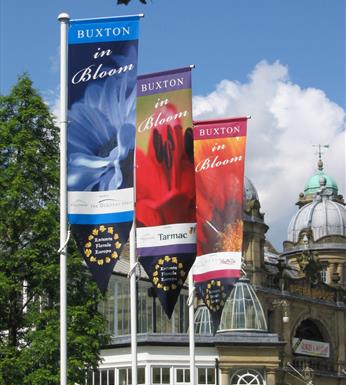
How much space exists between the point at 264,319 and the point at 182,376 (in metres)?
14.8

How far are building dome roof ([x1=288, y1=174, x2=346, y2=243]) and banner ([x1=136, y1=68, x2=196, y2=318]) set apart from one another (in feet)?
312

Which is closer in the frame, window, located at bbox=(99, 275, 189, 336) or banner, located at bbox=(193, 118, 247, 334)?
banner, located at bbox=(193, 118, 247, 334)

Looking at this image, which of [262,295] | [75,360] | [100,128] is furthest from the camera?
[262,295]

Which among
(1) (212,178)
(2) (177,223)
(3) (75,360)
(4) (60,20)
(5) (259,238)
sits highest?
(5) (259,238)

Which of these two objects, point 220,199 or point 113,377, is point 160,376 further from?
point 220,199

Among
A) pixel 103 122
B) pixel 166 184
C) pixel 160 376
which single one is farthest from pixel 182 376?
pixel 103 122

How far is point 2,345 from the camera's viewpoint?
41.8 m

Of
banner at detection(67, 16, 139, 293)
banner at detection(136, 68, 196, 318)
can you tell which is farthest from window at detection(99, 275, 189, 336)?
banner at detection(67, 16, 139, 293)

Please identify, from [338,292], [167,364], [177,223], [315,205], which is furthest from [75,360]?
[315,205]

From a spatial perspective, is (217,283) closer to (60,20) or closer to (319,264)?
(60,20)

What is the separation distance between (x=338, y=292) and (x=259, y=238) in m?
16.7

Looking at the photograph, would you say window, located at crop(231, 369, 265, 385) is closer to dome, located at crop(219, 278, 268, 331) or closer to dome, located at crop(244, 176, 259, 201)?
dome, located at crop(219, 278, 268, 331)

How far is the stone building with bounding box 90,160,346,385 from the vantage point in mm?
68250

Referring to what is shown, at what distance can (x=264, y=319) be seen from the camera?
81.0m
